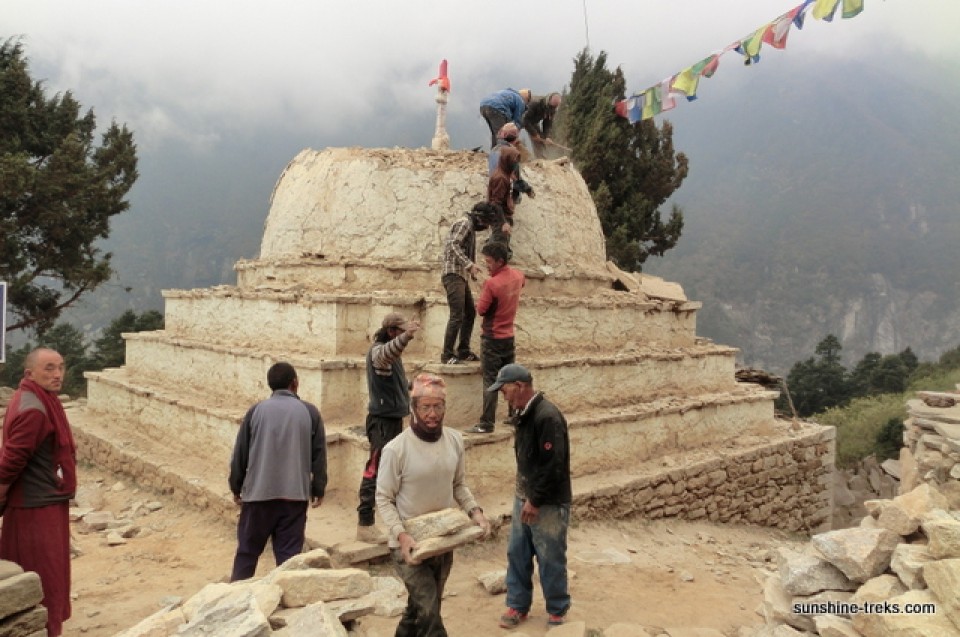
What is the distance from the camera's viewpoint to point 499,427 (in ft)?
19.9

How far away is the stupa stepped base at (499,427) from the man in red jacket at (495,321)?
331mm

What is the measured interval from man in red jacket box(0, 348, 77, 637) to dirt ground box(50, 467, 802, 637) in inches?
25.0

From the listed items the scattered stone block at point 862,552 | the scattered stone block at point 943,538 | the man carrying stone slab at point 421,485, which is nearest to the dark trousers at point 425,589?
the man carrying stone slab at point 421,485

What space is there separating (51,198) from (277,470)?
45.0 ft

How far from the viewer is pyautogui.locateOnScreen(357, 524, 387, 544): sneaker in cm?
477

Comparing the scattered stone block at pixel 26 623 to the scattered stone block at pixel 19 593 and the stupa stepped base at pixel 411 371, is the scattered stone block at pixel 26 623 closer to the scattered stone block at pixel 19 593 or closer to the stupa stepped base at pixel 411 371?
the scattered stone block at pixel 19 593

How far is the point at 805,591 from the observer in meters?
3.68

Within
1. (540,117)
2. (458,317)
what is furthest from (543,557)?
(540,117)

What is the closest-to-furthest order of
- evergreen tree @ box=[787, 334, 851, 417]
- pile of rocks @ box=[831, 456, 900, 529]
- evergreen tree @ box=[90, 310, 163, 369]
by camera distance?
pile of rocks @ box=[831, 456, 900, 529], evergreen tree @ box=[90, 310, 163, 369], evergreen tree @ box=[787, 334, 851, 417]

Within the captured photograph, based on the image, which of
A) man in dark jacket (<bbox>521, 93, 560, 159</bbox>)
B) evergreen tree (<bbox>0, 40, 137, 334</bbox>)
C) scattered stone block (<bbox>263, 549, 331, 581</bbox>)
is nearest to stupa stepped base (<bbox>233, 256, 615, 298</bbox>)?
man in dark jacket (<bbox>521, 93, 560, 159</bbox>)

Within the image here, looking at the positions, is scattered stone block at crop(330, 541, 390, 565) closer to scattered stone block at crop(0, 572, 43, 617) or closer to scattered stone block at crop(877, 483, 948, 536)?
scattered stone block at crop(0, 572, 43, 617)

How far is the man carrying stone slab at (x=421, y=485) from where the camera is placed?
3021 mm

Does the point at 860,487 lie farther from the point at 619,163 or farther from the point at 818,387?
the point at 818,387

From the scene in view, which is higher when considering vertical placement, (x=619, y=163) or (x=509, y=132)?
(x=619, y=163)
